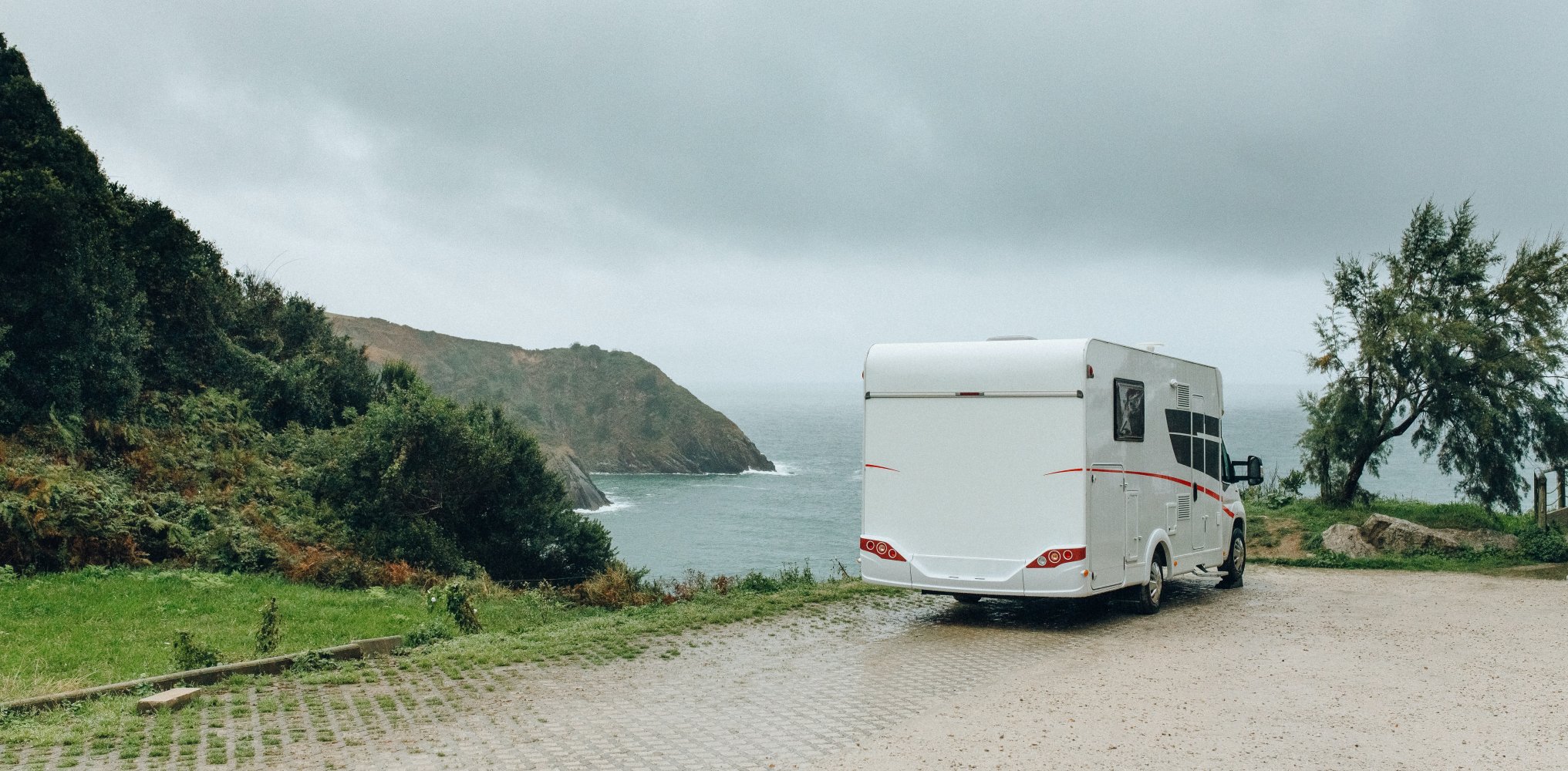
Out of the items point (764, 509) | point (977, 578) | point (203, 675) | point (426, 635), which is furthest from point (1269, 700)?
point (764, 509)

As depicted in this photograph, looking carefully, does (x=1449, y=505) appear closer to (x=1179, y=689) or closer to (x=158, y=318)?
(x=1179, y=689)

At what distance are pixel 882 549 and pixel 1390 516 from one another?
1659 cm

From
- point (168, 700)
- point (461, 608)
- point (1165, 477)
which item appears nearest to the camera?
point (168, 700)

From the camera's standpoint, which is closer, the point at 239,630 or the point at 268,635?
the point at 268,635

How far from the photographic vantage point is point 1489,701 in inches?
330

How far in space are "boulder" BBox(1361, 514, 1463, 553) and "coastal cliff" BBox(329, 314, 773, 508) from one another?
95.0 meters

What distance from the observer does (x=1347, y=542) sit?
2083cm

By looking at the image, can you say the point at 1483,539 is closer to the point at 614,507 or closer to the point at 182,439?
the point at 182,439

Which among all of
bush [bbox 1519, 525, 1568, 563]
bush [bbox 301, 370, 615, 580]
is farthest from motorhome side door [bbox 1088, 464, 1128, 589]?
bush [bbox 301, 370, 615, 580]

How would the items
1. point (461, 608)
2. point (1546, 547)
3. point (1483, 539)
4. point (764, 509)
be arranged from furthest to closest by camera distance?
point (764, 509) < point (1483, 539) < point (1546, 547) < point (461, 608)

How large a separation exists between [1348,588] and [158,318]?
95.9ft

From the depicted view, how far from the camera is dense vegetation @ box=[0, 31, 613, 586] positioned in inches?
673

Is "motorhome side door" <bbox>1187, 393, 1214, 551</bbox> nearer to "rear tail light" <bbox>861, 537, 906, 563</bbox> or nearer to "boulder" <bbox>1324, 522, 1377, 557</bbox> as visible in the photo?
"rear tail light" <bbox>861, 537, 906, 563</bbox>

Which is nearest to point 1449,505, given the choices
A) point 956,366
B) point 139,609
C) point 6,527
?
point 956,366
